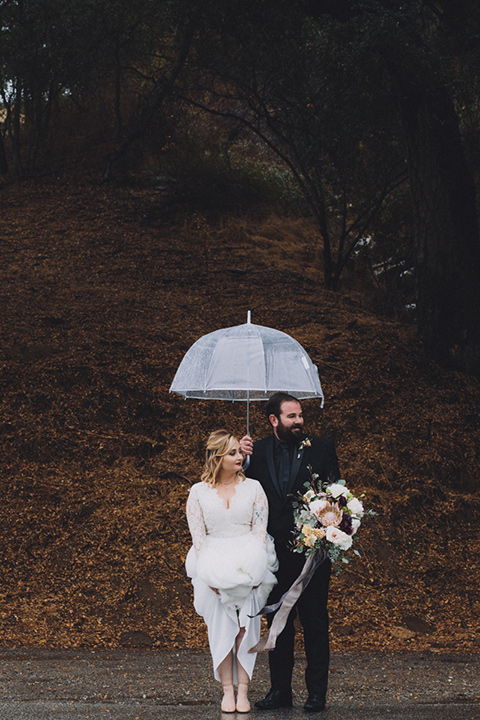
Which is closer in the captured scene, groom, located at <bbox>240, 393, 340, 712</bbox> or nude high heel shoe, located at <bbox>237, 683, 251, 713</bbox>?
nude high heel shoe, located at <bbox>237, 683, 251, 713</bbox>

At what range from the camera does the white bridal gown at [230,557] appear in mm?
4488

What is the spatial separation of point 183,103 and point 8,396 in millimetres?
8600

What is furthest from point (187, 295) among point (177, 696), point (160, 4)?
point (177, 696)

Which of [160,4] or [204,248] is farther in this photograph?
[204,248]

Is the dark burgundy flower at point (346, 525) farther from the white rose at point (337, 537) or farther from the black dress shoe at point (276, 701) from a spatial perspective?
the black dress shoe at point (276, 701)

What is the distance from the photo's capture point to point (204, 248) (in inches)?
588

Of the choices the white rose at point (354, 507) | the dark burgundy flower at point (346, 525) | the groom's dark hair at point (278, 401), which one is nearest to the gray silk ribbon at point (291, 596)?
the dark burgundy flower at point (346, 525)

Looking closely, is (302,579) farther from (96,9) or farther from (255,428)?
(96,9)

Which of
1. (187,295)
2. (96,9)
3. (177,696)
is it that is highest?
(96,9)

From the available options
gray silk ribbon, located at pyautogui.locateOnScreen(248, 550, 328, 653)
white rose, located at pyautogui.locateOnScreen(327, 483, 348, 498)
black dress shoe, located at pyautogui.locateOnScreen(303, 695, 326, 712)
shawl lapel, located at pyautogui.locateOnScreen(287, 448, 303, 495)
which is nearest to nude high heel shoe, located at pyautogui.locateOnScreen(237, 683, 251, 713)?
gray silk ribbon, located at pyautogui.locateOnScreen(248, 550, 328, 653)

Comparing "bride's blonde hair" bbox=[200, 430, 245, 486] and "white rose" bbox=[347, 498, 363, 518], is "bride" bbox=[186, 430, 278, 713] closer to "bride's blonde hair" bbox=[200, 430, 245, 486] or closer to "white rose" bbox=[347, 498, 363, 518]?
"bride's blonde hair" bbox=[200, 430, 245, 486]

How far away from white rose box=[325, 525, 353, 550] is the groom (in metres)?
0.39

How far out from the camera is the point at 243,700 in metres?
4.55

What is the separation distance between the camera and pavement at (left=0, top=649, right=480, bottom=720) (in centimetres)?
471
